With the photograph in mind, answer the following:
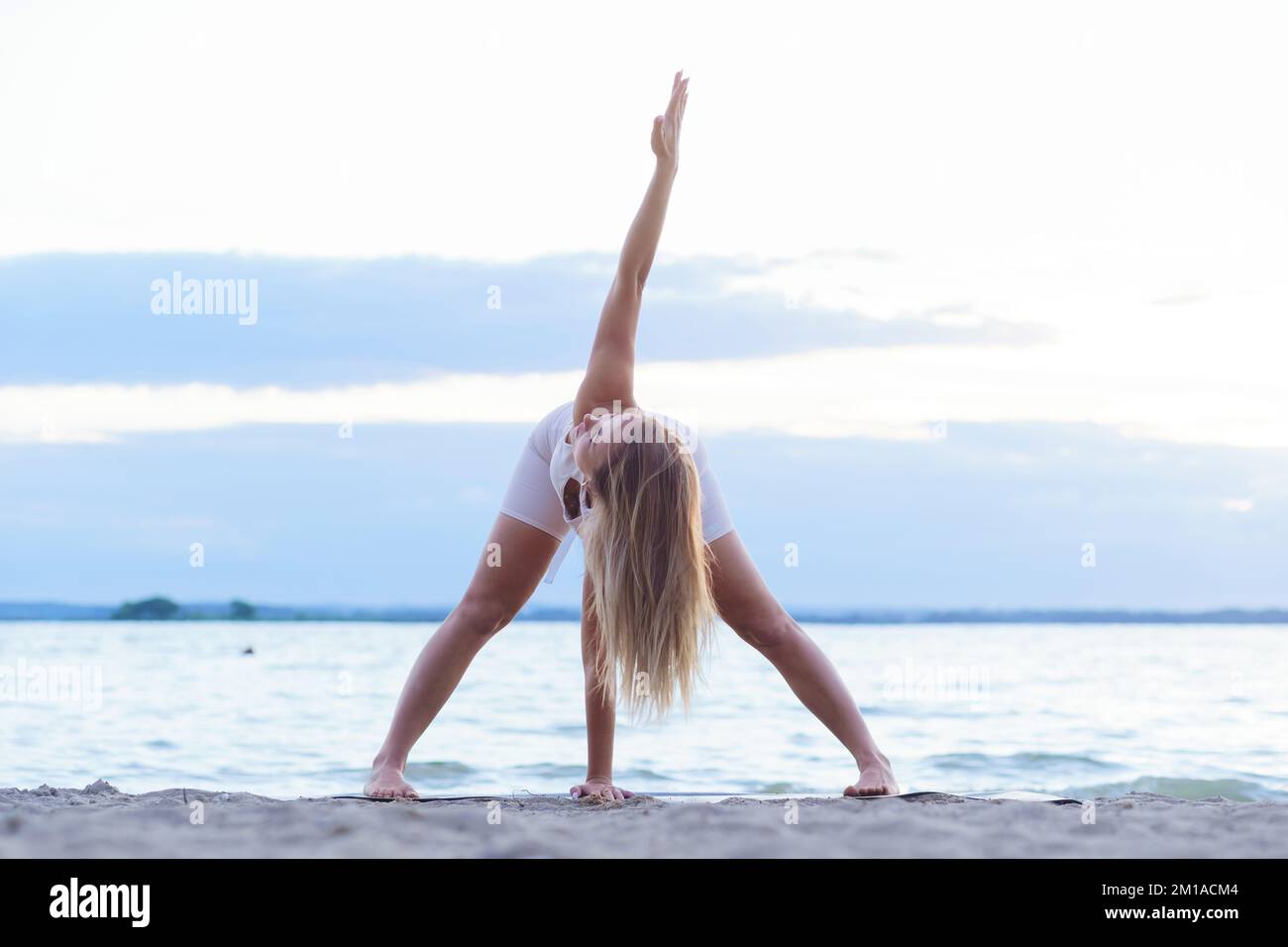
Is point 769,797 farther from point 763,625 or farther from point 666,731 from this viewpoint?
point 666,731

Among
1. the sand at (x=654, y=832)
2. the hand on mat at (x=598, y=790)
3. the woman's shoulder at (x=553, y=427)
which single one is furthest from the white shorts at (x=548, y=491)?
the sand at (x=654, y=832)

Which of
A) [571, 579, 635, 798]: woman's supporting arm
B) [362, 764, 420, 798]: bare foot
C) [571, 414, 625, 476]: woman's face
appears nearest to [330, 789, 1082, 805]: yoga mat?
[362, 764, 420, 798]: bare foot

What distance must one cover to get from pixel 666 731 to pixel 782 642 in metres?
5.62

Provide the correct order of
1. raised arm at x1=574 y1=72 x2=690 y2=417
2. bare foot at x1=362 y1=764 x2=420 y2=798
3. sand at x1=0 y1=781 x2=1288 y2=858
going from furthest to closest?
raised arm at x1=574 y1=72 x2=690 y2=417, bare foot at x1=362 y1=764 x2=420 y2=798, sand at x1=0 y1=781 x2=1288 y2=858

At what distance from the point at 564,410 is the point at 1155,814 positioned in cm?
193

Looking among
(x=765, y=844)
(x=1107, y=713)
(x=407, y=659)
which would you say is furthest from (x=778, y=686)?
(x=765, y=844)

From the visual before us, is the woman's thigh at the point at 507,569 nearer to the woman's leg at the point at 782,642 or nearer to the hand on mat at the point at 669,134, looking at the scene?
the woman's leg at the point at 782,642

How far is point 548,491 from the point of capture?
3541 millimetres

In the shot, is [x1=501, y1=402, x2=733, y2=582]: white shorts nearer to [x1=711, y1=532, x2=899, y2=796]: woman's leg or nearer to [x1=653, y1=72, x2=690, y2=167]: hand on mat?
[x1=711, y1=532, x2=899, y2=796]: woman's leg

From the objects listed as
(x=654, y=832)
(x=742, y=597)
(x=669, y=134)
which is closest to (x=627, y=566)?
(x=742, y=597)

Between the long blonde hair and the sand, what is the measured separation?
0.38 meters

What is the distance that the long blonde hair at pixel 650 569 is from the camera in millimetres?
3109

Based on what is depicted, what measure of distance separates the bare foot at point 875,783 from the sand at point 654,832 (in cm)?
39

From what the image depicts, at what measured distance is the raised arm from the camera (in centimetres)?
339
